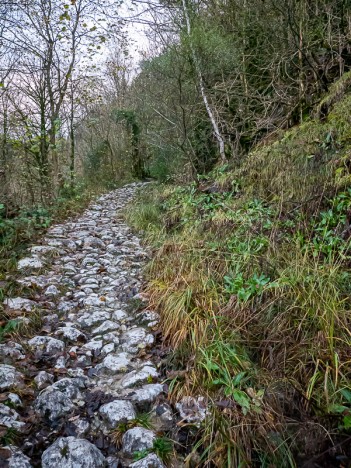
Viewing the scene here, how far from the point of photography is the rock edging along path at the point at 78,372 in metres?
1.72

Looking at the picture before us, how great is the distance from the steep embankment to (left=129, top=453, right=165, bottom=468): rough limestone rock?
228 millimetres

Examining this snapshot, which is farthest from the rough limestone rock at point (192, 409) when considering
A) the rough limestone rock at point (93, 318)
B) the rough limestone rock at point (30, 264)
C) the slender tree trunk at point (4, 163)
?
the slender tree trunk at point (4, 163)

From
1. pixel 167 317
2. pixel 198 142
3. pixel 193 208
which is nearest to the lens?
pixel 167 317

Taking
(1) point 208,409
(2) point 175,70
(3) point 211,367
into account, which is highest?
(2) point 175,70

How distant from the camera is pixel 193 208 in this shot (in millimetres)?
5160

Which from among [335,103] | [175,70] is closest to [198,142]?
[175,70]

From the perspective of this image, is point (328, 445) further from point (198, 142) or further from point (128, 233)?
point (198, 142)

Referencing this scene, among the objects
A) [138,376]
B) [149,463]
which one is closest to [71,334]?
[138,376]

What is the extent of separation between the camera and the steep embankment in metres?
1.72

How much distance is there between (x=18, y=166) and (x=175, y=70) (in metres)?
3.77

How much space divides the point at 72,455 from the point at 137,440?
1.13 ft

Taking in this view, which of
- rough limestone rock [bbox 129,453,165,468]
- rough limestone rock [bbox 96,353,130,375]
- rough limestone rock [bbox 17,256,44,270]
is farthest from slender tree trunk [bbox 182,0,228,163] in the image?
rough limestone rock [bbox 129,453,165,468]

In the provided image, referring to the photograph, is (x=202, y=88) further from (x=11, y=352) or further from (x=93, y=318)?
(x=11, y=352)

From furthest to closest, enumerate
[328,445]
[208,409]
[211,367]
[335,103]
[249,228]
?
1. [335,103]
2. [249,228]
3. [211,367]
4. [208,409]
5. [328,445]
